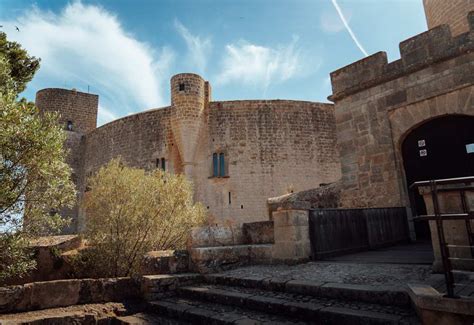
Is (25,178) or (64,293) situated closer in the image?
(64,293)

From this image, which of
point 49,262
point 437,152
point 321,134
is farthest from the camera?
point 321,134

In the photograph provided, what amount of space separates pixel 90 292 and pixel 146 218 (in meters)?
3.17

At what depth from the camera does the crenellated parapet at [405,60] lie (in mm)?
6277

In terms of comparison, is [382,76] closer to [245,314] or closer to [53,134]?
[245,314]

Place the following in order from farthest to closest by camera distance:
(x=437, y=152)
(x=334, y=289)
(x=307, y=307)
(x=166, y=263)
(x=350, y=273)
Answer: (x=437, y=152) → (x=166, y=263) → (x=350, y=273) → (x=334, y=289) → (x=307, y=307)

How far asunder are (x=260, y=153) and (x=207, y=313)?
46.9 feet

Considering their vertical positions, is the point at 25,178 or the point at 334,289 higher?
the point at 25,178

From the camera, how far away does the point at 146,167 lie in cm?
1842

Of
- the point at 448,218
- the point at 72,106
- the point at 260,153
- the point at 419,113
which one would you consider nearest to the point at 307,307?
the point at 448,218

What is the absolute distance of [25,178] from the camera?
4.98 meters

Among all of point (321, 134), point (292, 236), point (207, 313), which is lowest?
point (207, 313)

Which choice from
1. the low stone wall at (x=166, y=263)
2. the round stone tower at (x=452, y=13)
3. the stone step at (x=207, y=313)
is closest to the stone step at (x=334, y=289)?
the stone step at (x=207, y=313)

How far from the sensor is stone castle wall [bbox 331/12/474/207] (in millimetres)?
6250

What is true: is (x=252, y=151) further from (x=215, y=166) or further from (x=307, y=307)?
(x=307, y=307)
